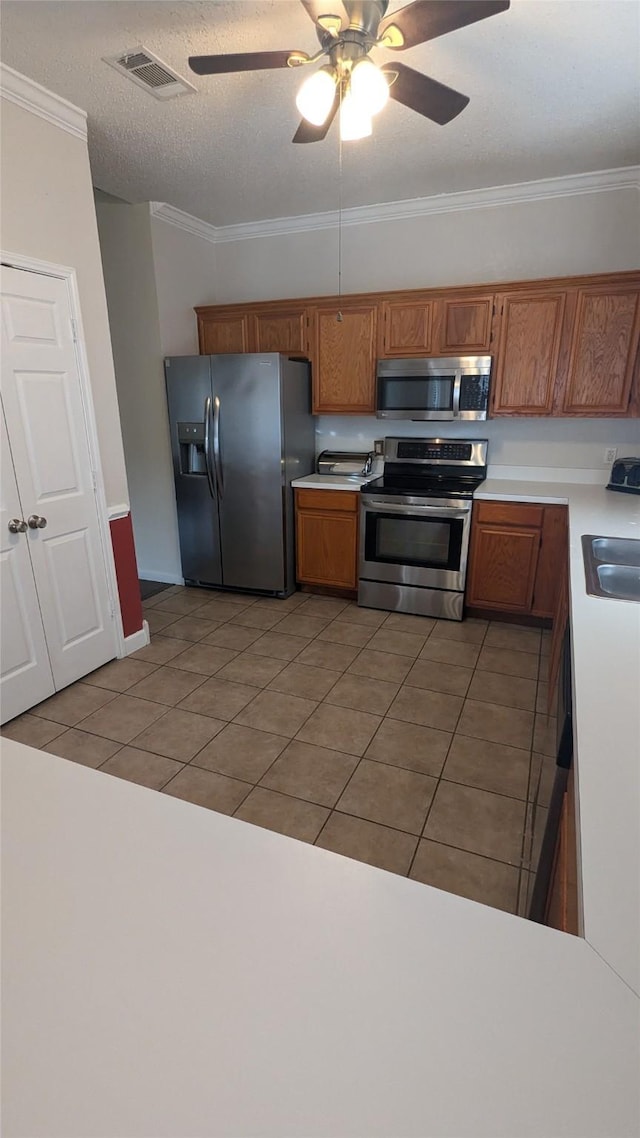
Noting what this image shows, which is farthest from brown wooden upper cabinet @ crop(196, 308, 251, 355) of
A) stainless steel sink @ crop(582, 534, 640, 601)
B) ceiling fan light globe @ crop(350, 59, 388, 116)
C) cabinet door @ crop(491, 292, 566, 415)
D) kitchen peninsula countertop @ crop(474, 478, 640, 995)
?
kitchen peninsula countertop @ crop(474, 478, 640, 995)

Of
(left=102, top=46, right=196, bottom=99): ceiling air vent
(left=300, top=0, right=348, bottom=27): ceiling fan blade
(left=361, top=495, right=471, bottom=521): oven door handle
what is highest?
(left=102, top=46, right=196, bottom=99): ceiling air vent

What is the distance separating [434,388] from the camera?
352 centimetres

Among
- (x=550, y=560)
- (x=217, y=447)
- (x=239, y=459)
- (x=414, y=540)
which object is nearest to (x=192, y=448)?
(x=217, y=447)

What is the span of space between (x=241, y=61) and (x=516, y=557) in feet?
8.93

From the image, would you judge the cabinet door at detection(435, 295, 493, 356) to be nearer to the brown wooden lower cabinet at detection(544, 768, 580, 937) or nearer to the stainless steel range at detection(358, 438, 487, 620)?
the stainless steel range at detection(358, 438, 487, 620)

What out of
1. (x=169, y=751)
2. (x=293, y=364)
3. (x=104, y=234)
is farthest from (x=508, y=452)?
(x=104, y=234)

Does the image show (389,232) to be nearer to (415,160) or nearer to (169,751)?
(415,160)

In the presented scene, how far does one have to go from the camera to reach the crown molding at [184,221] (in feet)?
12.0

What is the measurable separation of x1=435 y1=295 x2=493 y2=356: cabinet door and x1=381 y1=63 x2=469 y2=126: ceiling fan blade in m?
1.53

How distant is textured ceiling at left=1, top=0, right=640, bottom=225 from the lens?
6.17 feet

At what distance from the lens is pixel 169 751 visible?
2.36 m

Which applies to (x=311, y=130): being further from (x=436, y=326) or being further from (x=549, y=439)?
(x=549, y=439)

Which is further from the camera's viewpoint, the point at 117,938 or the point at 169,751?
the point at 169,751

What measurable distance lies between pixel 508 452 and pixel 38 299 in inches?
116
